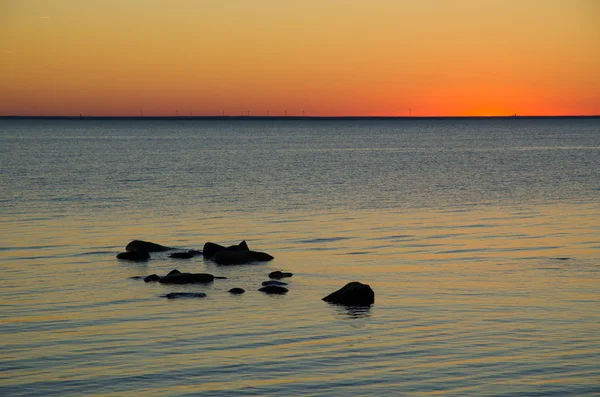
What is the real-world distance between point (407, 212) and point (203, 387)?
35.9m

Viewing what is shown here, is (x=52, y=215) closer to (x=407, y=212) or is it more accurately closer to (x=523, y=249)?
(x=407, y=212)

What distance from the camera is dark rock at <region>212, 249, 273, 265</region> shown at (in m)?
34.6

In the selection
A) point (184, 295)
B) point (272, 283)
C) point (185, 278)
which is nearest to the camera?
point (184, 295)

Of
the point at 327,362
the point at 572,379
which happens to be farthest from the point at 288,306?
the point at 572,379

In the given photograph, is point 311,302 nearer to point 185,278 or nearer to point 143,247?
point 185,278

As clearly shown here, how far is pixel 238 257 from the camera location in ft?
114

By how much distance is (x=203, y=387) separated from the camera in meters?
18.3

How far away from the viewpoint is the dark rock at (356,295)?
85.9ft

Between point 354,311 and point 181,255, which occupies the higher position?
point 354,311

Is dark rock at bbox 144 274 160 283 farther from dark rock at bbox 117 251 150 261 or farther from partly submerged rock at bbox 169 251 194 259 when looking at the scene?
partly submerged rock at bbox 169 251 194 259

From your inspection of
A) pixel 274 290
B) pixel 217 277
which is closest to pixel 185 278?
pixel 217 277

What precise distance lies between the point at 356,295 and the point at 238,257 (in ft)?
31.3

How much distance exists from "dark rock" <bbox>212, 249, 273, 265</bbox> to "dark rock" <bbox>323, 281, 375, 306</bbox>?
8.88m

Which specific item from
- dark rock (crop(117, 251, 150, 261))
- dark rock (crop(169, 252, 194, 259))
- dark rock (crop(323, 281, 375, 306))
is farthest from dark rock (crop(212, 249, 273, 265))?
dark rock (crop(323, 281, 375, 306))
